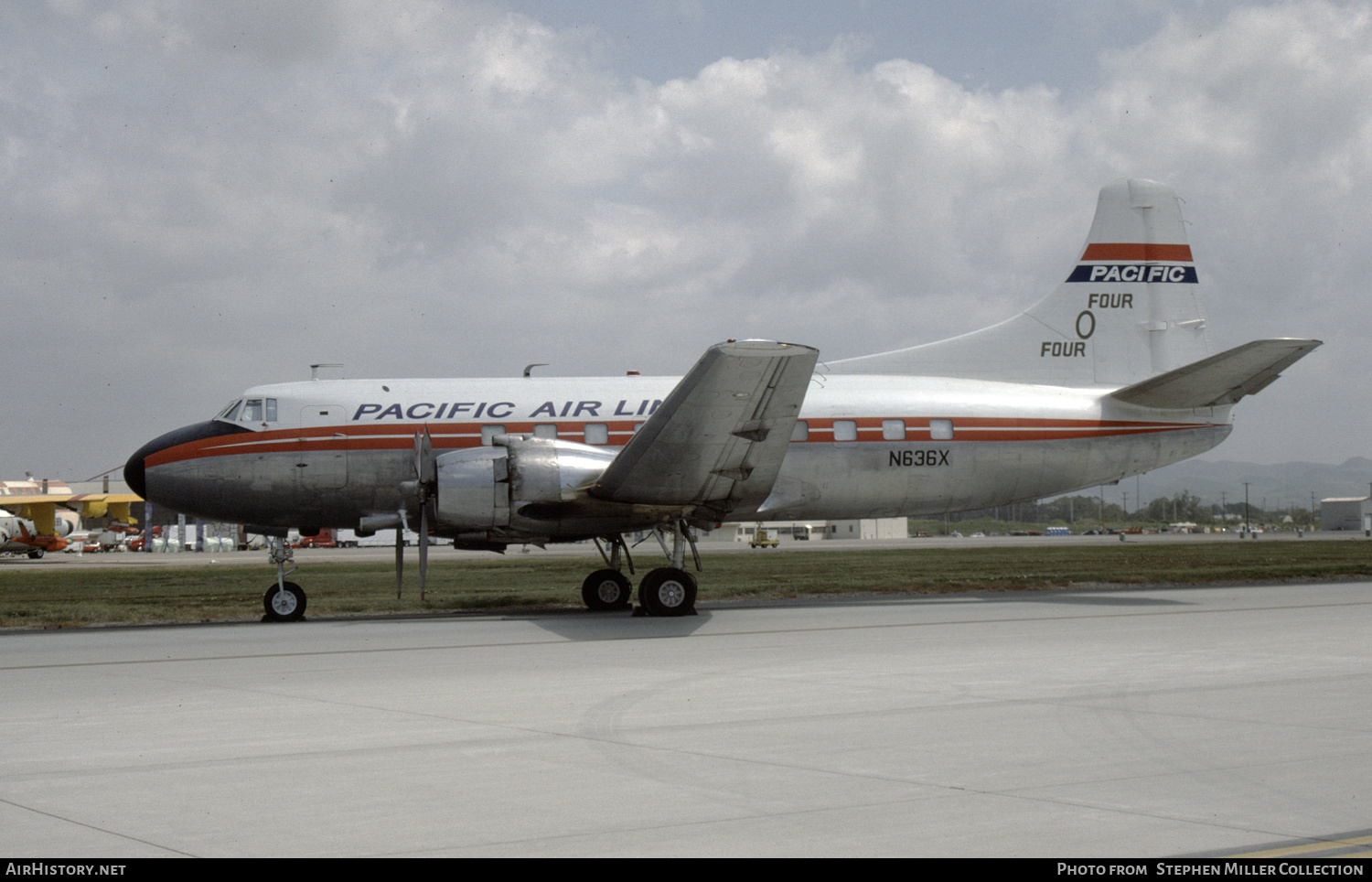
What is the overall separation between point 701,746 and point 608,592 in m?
13.5

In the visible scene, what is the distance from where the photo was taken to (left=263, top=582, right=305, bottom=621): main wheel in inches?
755

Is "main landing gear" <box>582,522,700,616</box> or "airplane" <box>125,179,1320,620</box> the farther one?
"main landing gear" <box>582,522,700,616</box>

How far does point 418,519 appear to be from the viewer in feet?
60.3

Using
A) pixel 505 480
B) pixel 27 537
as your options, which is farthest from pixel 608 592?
pixel 27 537

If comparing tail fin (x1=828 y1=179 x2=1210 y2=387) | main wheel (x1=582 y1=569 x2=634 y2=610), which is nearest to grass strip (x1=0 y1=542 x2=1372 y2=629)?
main wheel (x1=582 y1=569 x2=634 y2=610)

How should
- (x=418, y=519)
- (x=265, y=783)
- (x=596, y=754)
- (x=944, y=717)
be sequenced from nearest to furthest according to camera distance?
1. (x=265, y=783)
2. (x=596, y=754)
3. (x=944, y=717)
4. (x=418, y=519)

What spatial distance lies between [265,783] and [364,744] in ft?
4.00

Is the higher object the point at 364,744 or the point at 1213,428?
the point at 1213,428

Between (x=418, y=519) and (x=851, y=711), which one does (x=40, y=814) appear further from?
(x=418, y=519)

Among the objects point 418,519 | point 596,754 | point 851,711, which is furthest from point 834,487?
point 596,754

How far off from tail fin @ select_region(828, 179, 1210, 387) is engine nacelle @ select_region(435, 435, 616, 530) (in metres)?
8.07

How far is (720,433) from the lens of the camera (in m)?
16.6

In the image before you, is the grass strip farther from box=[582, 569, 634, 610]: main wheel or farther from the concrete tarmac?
the concrete tarmac

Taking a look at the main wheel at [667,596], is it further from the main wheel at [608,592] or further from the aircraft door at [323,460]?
the aircraft door at [323,460]
